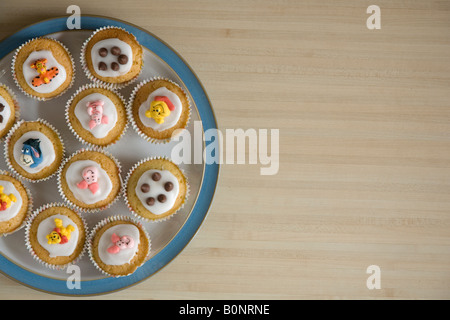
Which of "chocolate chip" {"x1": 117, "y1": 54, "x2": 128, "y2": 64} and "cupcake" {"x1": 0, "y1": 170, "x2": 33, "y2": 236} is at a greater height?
"chocolate chip" {"x1": 117, "y1": 54, "x2": 128, "y2": 64}

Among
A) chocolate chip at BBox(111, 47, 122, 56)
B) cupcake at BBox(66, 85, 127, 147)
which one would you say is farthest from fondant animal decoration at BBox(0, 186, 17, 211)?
chocolate chip at BBox(111, 47, 122, 56)

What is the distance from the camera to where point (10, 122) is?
2100 mm

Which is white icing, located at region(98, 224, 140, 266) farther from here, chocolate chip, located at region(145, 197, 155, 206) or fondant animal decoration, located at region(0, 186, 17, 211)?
fondant animal decoration, located at region(0, 186, 17, 211)

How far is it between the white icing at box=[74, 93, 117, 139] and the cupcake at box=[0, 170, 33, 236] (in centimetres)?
51

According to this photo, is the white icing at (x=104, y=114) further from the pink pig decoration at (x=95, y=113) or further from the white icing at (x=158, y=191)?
the white icing at (x=158, y=191)

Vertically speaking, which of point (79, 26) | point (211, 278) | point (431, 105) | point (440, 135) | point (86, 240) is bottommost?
point (211, 278)

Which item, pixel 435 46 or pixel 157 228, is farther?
pixel 435 46

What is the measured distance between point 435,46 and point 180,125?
1.66 m

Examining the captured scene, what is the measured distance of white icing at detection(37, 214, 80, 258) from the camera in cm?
205

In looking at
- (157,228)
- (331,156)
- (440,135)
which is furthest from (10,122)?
(440,135)

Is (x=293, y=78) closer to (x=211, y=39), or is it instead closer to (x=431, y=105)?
(x=211, y=39)

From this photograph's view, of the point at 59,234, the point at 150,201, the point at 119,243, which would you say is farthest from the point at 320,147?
the point at 59,234

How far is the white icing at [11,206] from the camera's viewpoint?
2.03 meters

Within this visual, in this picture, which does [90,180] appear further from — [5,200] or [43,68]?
[43,68]
